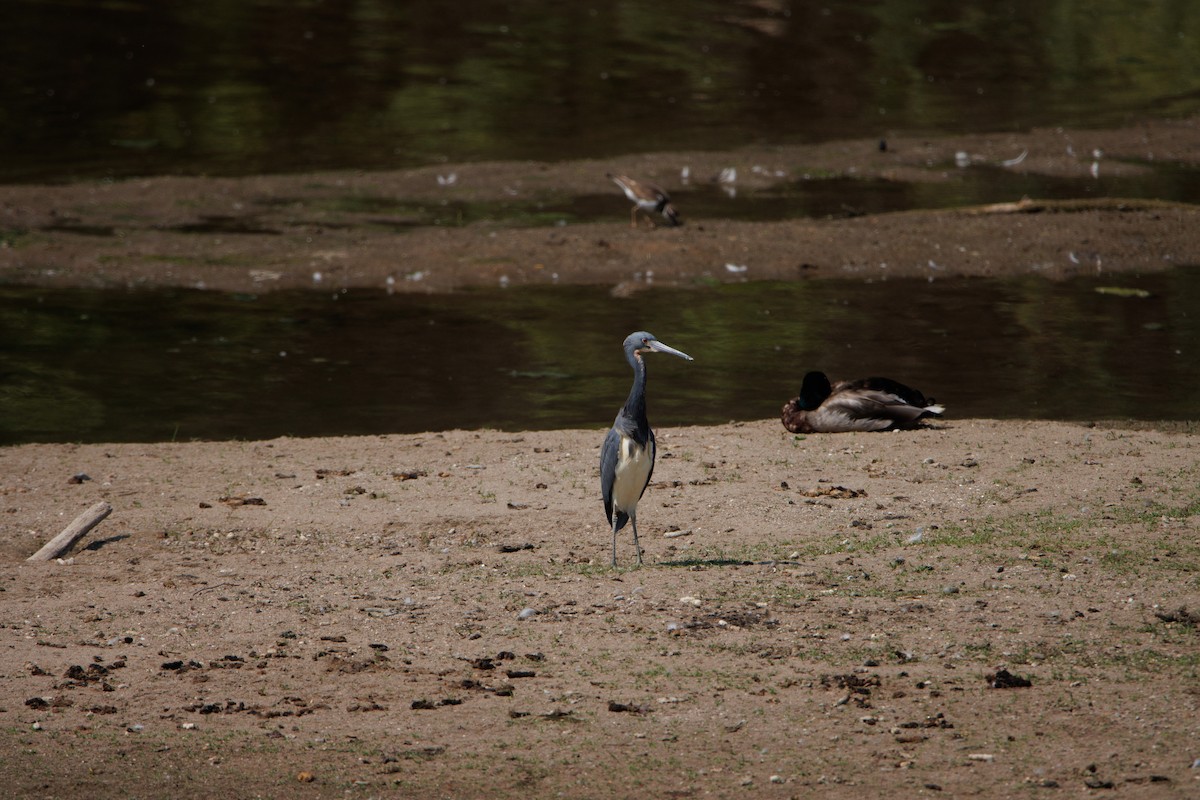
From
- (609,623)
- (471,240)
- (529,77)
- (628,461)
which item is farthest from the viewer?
(529,77)

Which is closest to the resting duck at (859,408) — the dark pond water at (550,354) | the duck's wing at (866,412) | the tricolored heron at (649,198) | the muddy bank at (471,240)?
the duck's wing at (866,412)

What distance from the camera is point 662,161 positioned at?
23172mm

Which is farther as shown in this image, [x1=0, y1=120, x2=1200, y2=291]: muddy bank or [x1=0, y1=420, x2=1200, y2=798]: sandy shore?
[x1=0, y1=120, x2=1200, y2=291]: muddy bank

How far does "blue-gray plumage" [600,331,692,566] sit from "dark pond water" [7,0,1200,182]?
1588 centimetres

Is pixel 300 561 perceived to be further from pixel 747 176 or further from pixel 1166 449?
pixel 747 176

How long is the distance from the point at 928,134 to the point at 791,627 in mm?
20007

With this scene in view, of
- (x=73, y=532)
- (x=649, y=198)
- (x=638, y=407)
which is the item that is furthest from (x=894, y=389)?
(x=649, y=198)

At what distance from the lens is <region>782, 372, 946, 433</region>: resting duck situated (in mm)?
11656

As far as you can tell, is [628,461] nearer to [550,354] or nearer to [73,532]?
[73,532]

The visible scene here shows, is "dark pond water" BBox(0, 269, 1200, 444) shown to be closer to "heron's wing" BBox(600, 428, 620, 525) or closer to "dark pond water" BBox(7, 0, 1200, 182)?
"heron's wing" BBox(600, 428, 620, 525)

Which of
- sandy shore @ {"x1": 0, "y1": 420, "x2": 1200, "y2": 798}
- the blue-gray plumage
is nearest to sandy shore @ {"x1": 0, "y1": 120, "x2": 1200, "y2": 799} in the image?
sandy shore @ {"x1": 0, "y1": 420, "x2": 1200, "y2": 798}

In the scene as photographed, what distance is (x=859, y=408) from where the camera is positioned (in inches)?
461

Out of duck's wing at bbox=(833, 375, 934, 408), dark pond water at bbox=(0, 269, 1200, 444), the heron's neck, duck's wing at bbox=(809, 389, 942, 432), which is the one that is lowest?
dark pond water at bbox=(0, 269, 1200, 444)

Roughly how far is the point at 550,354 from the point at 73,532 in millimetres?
6605
